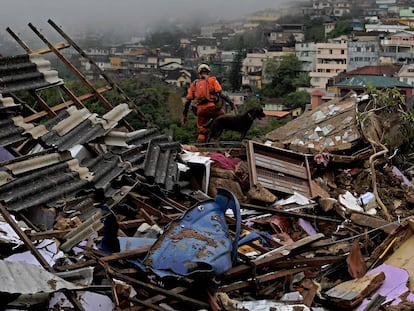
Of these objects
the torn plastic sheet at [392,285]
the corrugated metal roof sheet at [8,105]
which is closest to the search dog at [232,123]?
the corrugated metal roof sheet at [8,105]

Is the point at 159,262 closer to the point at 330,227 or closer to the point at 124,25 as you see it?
the point at 330,227

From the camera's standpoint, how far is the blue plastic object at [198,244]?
4.32 metres

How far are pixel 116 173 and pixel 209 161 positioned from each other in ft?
3.79

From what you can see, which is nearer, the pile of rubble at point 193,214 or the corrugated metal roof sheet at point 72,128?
the pile of rubble at point 193,214

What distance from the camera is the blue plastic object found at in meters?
4.32

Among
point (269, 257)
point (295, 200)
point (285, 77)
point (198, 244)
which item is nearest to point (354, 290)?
point (269, 257)

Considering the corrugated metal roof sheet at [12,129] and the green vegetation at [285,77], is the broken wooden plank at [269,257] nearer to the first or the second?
the corrugated metal roof sheet at [12,129]

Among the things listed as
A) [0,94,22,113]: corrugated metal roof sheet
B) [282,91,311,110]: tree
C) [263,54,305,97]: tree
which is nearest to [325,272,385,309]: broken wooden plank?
[0,94,22,113]: corrugated metal roof sheet

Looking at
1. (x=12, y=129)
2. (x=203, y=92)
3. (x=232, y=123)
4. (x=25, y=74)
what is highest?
(x=25, y=74)

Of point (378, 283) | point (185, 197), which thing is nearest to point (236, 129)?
point (185, 197)

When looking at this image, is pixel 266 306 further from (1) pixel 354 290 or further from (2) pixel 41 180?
(2) pixel 41 180

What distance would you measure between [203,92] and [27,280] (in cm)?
496

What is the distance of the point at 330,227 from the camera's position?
20.2 ft

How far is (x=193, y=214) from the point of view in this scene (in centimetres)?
476
